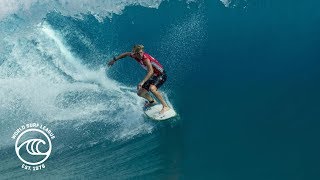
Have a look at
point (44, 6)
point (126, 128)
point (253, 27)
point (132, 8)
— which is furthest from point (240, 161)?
point (44, 6)

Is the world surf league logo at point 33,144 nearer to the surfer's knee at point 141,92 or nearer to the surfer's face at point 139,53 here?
the surfer's knee at point 141,92

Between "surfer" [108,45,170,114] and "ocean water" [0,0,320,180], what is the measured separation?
441 millimetres

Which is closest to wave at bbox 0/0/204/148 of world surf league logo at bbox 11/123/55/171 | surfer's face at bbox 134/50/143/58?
world surf league logo at bbox 11/123/55/171

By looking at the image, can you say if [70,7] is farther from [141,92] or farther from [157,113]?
[157,113]

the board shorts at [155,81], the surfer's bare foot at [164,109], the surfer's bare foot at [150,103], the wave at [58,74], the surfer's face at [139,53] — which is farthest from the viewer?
the wave at [58,74]

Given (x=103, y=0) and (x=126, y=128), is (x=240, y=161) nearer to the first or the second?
(x=126, y=128)

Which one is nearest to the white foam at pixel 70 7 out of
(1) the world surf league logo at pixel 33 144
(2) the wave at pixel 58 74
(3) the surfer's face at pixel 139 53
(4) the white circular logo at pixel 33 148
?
(2) the wave at pixel 58 74

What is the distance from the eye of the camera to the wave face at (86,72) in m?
9.90

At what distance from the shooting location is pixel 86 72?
426 inches

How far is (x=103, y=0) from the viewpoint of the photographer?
1112 centimetres

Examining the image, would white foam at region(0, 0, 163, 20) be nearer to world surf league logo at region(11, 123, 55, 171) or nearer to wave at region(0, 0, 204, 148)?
wave at region(0, 0, 204, 148)

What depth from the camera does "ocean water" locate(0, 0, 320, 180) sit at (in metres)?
9.66

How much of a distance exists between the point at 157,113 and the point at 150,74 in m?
0.76

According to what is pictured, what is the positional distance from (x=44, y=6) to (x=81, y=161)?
2961 mm
